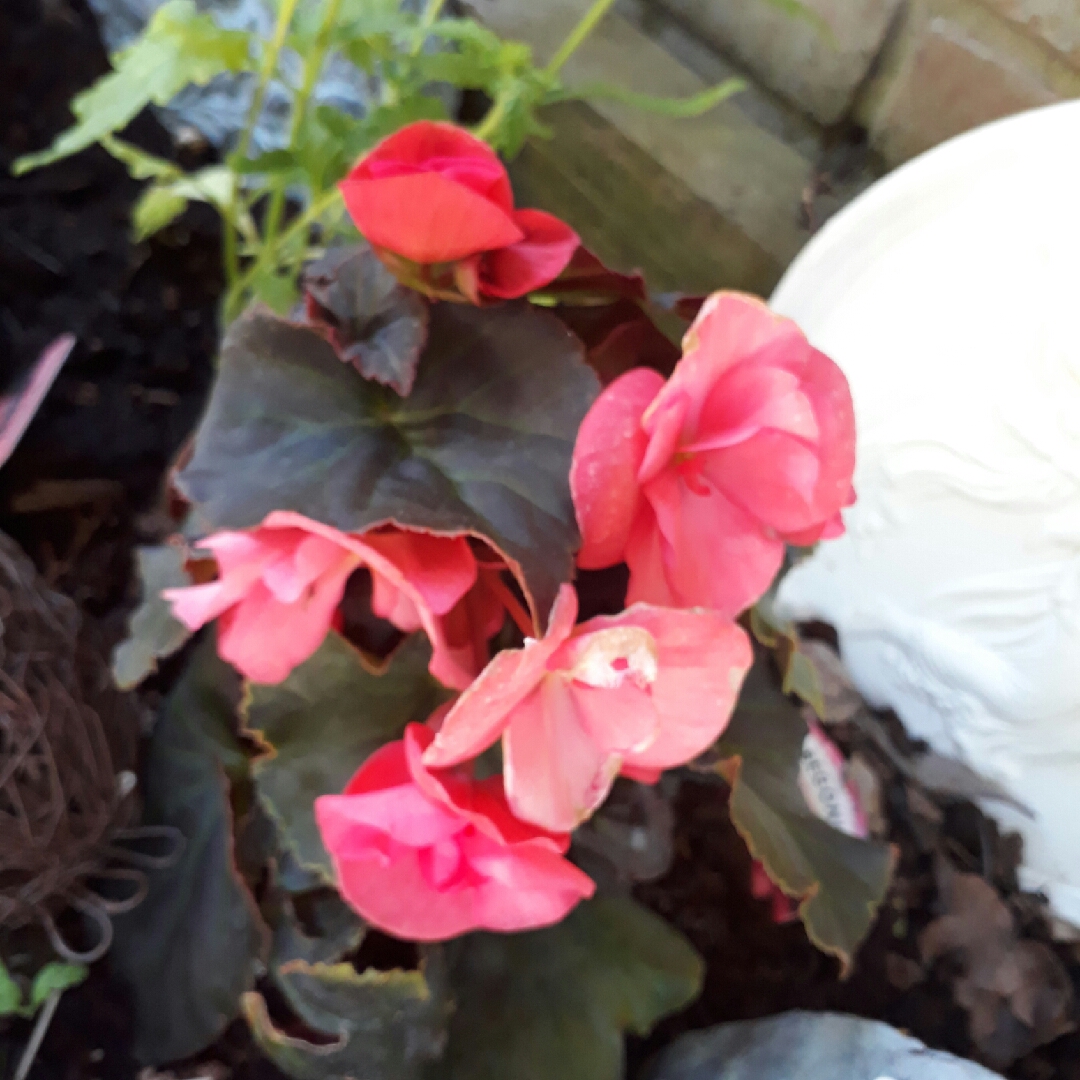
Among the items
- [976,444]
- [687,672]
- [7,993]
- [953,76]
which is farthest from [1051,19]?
[7,993]

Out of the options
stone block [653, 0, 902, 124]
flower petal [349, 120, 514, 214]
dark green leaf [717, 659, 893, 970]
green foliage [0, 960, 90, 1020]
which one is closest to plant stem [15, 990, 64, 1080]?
green foliage [0, 960, 90, 1020]

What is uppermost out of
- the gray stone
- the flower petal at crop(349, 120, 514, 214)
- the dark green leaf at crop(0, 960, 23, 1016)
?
the flower petal at crop(349, 120, 514, 214)

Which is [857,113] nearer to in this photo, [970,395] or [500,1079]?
[970,395]

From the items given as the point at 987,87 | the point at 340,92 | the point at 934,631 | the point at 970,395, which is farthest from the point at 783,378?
the point at 340,92

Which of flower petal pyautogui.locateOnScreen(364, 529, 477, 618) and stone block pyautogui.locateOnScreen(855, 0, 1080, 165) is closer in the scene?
flower petal pyautogui.locateOnScreen(364, 529, 477, 618)

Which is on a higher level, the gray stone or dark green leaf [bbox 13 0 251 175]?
dark green leaf [bbox 13 0 251 175]

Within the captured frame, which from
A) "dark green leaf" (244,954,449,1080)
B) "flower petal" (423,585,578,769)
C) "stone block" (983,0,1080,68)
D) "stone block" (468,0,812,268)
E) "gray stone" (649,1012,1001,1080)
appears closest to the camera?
"flower petal" (423,585,578,769)

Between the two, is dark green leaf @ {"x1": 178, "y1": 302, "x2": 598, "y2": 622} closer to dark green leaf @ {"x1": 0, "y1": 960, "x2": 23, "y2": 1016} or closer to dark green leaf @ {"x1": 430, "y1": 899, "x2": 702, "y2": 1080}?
dark green leaf @ {"x1": 430, "y1": 899, "x2": 702, "y2": 1080}
